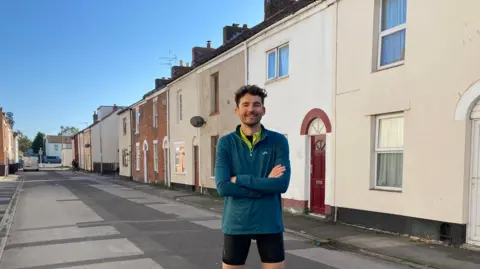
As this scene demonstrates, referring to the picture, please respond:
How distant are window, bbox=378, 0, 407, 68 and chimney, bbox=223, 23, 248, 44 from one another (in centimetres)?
1045

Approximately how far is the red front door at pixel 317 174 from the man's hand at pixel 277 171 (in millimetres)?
7353

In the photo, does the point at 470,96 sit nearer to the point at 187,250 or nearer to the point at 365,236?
the point at 365,236

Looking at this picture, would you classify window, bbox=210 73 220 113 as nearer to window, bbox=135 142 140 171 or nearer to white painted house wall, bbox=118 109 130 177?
window, bbox=135 142 140 171

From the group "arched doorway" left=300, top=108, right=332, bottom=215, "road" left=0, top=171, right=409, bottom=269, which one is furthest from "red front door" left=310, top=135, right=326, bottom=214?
"road" left=0, top=171, right=409, bottom=269

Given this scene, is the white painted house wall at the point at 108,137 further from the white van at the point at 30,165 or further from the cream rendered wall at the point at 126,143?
the white van at the point at 30,165

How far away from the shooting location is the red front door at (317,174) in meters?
9.70

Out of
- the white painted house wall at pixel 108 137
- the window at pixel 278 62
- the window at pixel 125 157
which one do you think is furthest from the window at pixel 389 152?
the white painted house wall at pixel 108 137

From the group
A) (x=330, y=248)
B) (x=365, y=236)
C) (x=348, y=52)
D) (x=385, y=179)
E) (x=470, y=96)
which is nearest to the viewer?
(x=470, y=96)

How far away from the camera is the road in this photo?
5.65 m

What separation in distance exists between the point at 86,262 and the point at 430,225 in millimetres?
6197

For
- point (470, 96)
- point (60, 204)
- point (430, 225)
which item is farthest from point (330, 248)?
point (60, 204)

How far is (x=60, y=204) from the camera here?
13.2m

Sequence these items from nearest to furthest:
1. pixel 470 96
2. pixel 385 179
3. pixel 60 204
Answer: pixel 470 96
pixel 385 179
pixel 60 204

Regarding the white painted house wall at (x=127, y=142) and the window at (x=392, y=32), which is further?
the white painted house wall at (x=127, y=142)
